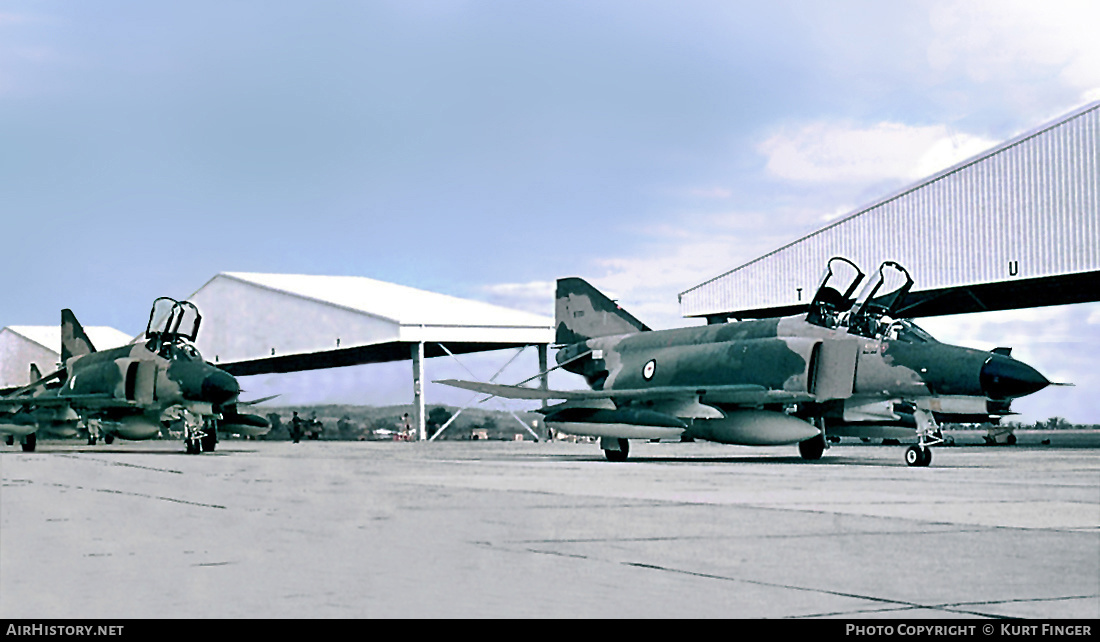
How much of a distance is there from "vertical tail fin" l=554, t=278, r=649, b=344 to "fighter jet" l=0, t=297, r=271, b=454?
7.25m

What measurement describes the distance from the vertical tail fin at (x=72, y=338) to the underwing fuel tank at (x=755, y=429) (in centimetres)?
2163

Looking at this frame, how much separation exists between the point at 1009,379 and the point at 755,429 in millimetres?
4478

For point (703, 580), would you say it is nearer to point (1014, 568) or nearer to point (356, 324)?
point (1014, 568)

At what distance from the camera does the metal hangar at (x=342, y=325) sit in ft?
152

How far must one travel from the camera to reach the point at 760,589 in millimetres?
5199

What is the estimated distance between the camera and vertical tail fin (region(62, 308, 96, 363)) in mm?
35781

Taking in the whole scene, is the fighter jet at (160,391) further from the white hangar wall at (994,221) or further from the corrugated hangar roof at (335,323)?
the white hangar wall at (994,221)

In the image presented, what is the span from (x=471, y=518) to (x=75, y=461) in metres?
15.2

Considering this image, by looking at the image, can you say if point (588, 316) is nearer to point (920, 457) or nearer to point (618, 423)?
point (618, 423)

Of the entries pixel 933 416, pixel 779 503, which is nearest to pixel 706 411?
pixel 933 416

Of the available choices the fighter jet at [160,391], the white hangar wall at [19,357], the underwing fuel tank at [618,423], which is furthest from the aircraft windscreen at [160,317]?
the white hangar wall at [19,357]

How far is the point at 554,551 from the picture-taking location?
6.62m

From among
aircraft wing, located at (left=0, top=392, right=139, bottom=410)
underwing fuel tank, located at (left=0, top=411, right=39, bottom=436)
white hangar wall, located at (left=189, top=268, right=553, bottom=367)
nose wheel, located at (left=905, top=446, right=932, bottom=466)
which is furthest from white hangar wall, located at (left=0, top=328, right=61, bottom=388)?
nose wheel, located at (left=905, top=446, right=932, bottom=466)

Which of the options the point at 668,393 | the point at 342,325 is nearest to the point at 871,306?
the point at 668,393
